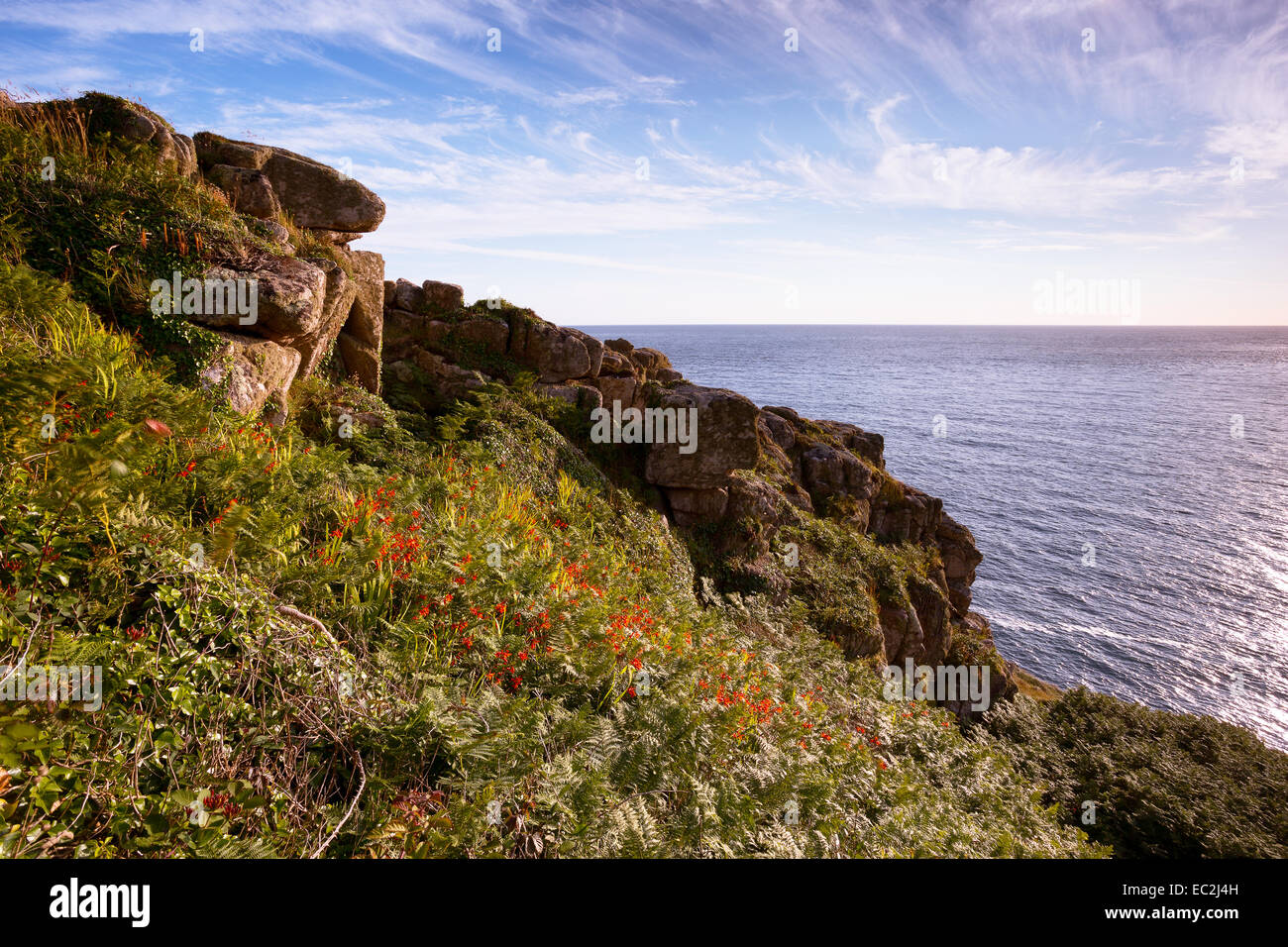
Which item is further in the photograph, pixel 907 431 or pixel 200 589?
pixel 907 431

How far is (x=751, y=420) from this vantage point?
47.2 feet

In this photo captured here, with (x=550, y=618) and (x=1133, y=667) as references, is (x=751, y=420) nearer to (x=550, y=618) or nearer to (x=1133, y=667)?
(x=550, y=618)

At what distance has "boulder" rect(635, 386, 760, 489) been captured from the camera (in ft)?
46.8

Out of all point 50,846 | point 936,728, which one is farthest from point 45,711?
point 936,728

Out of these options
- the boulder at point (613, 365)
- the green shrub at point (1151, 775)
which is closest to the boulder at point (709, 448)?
the boulder at point (613, 365)

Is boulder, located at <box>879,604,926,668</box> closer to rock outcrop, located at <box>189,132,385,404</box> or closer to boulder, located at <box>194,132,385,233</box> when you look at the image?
rock outcrop, located at <box>189,132,385,404</box>

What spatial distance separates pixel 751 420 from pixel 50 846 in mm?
13431

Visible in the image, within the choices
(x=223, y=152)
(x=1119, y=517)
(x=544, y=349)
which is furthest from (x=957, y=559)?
(x=1119, y=517)
